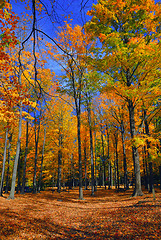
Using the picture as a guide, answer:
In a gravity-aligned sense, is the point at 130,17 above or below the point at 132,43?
above

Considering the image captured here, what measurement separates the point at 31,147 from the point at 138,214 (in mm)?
21738

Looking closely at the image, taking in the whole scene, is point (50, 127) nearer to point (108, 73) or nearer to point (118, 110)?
point (118, 110)

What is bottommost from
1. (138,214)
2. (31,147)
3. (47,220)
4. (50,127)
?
(47,220)

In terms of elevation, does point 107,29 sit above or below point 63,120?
above

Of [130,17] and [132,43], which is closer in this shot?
[132,43]

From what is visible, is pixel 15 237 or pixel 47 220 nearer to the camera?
pixel 15 237

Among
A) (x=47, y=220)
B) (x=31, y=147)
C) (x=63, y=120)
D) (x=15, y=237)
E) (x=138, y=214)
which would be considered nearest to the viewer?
(x=15, y=237)

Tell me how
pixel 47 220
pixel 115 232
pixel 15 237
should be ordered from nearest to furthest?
pixel 15 237
pixel 115 232
pixel 47 220

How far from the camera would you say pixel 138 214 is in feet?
17.6

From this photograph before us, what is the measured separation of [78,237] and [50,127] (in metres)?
15.6

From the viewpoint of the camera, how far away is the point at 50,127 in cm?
1917

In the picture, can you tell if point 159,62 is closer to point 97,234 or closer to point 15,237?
point 97,234

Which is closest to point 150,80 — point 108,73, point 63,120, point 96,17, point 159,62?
point 159,62

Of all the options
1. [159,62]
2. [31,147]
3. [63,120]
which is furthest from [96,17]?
[31,147]
